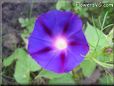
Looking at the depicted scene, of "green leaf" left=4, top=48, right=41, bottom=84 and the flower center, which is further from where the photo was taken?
"green leaf" left=4, top=48, right=41, bottom=84

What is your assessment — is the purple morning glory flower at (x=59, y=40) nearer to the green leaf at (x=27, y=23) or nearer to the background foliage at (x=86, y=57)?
the background foliage at (x=86, y=57)

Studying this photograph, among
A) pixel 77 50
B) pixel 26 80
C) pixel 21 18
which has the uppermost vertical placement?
pixel 21 18

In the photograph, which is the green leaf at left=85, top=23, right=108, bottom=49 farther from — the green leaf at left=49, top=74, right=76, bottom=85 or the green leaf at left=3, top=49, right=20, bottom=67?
the green leaf at left=3, top=49, right=20, bottom=67

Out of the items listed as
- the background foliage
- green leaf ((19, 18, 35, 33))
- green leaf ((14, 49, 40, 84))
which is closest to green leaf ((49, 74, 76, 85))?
the background foliage

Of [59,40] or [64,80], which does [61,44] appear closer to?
[59,40]

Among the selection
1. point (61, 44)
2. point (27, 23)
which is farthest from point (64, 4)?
point (61, 44)

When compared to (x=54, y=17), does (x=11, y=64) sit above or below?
below

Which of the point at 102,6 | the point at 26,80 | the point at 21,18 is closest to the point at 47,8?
the point at 21,18

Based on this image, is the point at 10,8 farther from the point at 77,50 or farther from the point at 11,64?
the point at 77,50
